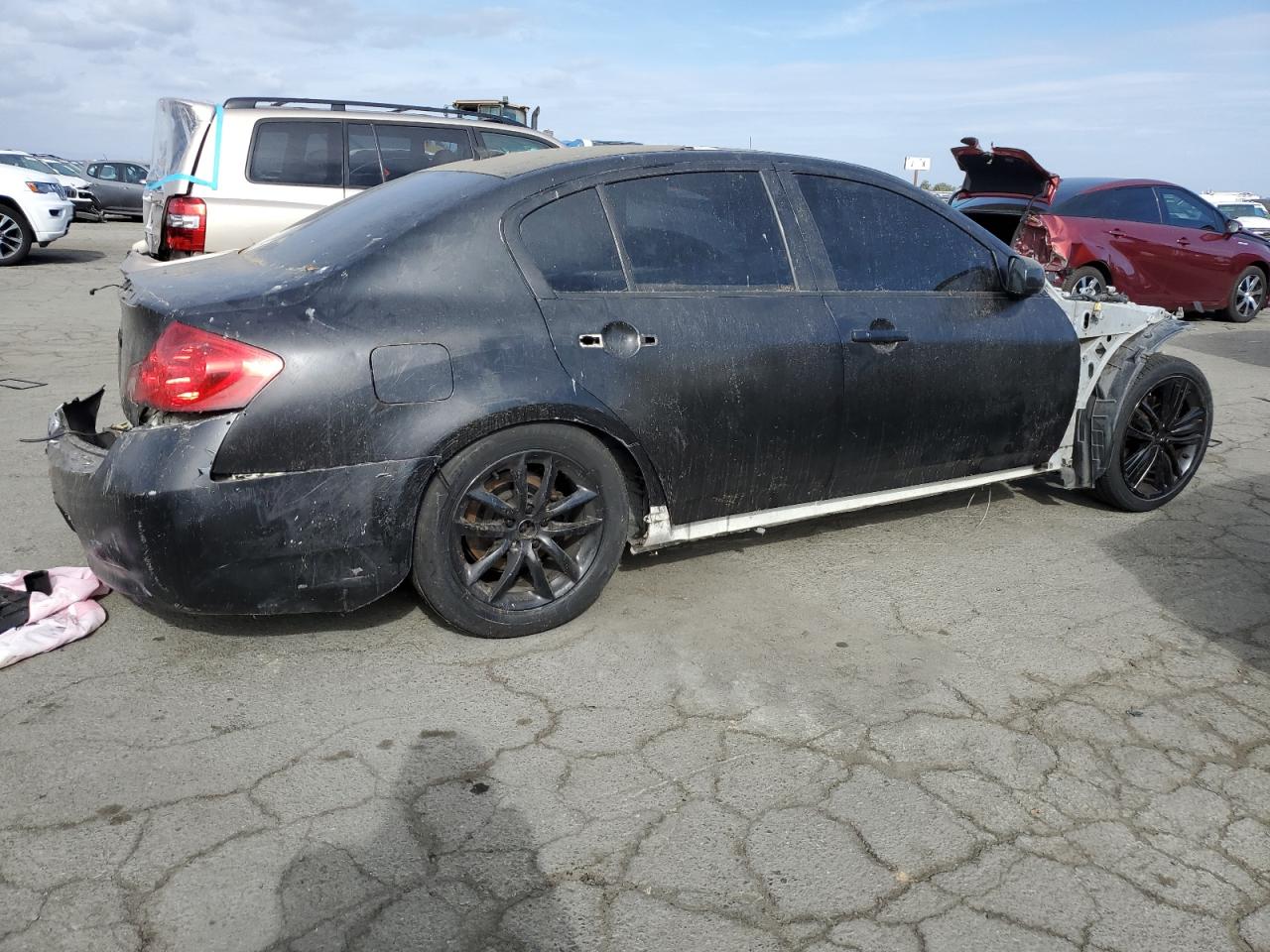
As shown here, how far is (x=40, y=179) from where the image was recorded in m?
14.9

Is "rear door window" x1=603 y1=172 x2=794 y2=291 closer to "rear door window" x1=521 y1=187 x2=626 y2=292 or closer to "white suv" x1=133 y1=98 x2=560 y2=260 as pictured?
"rear door window" x1=521 y1=187 x2=626 y2=292

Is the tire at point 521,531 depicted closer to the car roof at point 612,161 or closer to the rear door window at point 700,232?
the rear door window at point 700,232

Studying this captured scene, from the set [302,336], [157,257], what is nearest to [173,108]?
[157,257]

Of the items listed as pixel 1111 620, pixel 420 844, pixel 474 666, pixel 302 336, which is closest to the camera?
pixel 420 844

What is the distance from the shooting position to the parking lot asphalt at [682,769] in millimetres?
2414

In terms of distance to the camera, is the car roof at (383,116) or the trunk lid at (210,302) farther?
the car roof at (383,116)

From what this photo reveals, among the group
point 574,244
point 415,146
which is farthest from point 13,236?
point 574,244

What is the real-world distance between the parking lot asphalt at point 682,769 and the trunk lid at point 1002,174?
21.5 feet

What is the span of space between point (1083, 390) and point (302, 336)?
3575 millimetres

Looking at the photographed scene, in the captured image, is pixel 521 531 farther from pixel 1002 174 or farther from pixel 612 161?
pixel 1002 174

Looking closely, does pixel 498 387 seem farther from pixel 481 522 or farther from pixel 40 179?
pixel 40 179

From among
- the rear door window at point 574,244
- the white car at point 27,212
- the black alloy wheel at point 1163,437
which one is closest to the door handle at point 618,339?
the rear door window at point 574,244

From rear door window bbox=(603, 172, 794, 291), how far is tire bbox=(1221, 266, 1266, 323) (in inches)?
444

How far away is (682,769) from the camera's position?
2.99 meters
